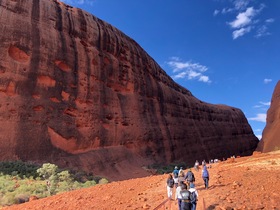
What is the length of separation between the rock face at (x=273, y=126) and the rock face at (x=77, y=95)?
13939 mm

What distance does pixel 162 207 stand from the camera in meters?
9.63

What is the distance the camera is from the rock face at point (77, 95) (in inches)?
945

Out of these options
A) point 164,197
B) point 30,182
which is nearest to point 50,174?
point 30,182

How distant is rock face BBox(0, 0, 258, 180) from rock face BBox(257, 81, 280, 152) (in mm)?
13939

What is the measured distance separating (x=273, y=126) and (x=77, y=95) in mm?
36079

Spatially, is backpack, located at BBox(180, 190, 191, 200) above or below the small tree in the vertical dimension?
below

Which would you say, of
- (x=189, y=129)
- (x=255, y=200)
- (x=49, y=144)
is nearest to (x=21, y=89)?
(x=49, y=144)

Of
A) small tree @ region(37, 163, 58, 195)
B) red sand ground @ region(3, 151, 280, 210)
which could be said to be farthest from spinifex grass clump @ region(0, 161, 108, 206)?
red sand ground @ region(3, 151, 280, 210)

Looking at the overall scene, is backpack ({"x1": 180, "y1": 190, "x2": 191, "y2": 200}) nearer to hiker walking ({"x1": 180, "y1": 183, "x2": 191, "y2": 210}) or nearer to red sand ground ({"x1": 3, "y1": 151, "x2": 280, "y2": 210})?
hiker walking ({"x1": 180, "y1": 183, "x2": 191, "y2": 210})

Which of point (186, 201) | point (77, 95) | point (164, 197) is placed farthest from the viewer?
point (77, 95)

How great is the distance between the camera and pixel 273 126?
49.2 m

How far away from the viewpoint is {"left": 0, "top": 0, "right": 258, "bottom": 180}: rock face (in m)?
24.0

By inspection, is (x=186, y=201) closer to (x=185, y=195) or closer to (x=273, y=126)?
(x=185, y=195)

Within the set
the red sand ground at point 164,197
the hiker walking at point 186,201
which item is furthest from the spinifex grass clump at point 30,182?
the hiker walking at point 186,201
